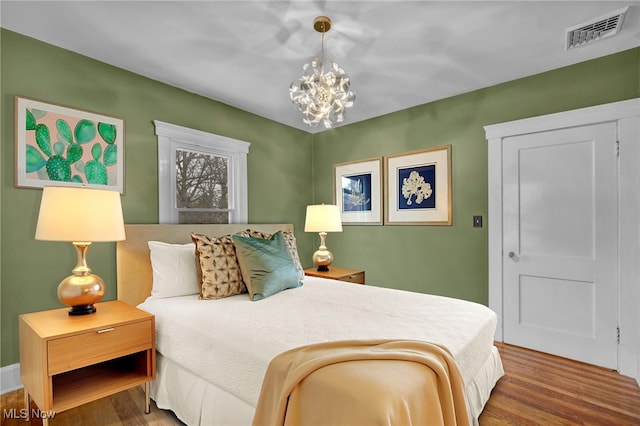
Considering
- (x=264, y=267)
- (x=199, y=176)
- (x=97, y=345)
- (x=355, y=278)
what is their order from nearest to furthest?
(x=97, y=345)
(x=264, y=267)
(x=199, y=176)
(x=355, y=278)

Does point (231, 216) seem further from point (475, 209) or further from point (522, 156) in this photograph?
point (522, 156)

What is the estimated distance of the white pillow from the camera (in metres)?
2.34

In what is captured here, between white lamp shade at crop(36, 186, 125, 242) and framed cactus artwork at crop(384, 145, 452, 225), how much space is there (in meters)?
2.83

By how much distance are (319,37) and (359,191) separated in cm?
212

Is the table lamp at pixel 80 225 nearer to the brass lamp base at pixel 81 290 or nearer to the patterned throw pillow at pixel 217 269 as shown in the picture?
the brass lamp base at pixel 81 290

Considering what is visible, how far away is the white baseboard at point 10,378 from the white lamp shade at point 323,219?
2579 millimetres

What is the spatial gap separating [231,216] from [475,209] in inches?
99.1

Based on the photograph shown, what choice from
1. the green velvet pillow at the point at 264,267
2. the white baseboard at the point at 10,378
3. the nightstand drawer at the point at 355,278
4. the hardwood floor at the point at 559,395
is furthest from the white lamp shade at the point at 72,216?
the hardwood floor at the point at 559,395

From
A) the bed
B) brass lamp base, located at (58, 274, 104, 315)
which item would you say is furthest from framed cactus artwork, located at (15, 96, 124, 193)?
brass lamp base, located at (58, 274, 104, 315)

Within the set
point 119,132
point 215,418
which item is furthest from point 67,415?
point 119,132

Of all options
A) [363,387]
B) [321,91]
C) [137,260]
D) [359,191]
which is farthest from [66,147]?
[359,191]

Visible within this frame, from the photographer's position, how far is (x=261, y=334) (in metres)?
1.57

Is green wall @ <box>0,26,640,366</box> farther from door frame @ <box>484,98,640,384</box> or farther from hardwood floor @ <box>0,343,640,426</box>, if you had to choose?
hardwood floor @ <box>0,343,640,426</box>

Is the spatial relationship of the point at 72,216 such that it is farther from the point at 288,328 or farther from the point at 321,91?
the point at 321,91
